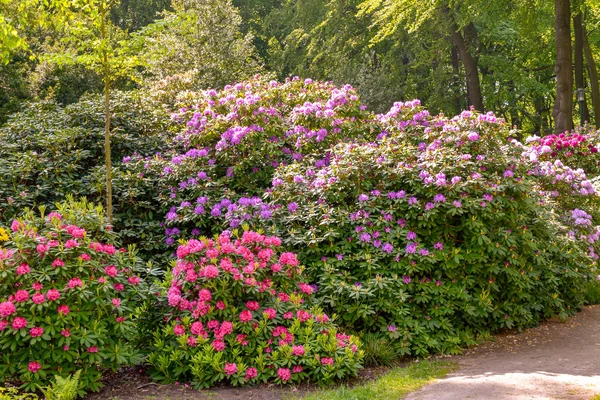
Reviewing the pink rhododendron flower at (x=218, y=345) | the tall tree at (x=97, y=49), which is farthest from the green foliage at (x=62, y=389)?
the tall tree at (x=97, y=49)

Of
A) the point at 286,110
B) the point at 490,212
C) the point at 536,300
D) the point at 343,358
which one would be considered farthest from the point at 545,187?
the point at 343,358

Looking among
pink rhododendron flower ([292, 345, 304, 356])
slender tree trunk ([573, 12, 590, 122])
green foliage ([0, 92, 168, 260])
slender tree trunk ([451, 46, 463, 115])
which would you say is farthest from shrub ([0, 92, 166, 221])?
slender tree trunk ([451, 46, 463, 115])

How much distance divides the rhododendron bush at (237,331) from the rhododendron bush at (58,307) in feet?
1.29

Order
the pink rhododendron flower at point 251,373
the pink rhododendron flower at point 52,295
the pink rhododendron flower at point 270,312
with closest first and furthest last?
1. the pink rhododendron flower at point 52,295
2. the pink rhododendron flower at point 251,373
3. the pink rhododendron flower at point 270,312

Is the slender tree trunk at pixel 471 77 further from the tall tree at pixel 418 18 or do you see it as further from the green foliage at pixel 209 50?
the green foliage at pixel 209 50

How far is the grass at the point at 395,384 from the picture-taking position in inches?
178

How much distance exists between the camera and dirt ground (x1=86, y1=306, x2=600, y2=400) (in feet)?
14.6

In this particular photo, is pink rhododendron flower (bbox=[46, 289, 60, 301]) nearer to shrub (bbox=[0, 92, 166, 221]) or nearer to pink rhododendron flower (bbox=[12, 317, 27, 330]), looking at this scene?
pink rhododendron flower (bbox=[12, 317, 27, 330])

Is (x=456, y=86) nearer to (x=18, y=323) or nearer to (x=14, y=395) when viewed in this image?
(x=18, y=323)

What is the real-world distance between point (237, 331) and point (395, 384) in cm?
131

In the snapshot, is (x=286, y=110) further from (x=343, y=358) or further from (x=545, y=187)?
(x=343, y=358)

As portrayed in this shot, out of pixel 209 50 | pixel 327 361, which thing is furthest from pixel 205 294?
pixel 209 50

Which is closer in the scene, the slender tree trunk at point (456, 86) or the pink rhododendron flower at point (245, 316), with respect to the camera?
the pink rhododendron flower at point (245, 316)

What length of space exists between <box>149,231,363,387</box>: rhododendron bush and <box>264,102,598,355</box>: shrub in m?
0.86
